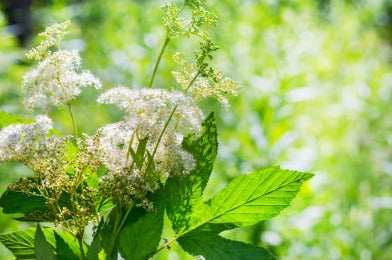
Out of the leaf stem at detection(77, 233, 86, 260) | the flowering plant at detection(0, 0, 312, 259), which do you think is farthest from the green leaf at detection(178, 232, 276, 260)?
the leaf stem at detection(77, 233, 86, 260)

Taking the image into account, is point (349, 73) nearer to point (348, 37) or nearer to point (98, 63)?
point (348, 37)

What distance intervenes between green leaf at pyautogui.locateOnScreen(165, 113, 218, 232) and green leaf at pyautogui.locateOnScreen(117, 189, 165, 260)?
0.04 feet

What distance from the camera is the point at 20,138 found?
620 millimetres

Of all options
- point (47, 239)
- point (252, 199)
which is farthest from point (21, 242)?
point (252, 199)

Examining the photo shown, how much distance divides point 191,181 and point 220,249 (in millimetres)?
74

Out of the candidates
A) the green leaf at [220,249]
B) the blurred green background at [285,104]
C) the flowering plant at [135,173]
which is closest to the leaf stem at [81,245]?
the flowering plant at [135,173]

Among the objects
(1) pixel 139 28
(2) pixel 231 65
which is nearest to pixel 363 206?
(2) pixel 231 65

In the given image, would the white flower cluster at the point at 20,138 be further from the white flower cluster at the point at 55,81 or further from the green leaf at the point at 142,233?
the green leaf at the point at 142,233

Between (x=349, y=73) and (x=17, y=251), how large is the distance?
9.90 ft

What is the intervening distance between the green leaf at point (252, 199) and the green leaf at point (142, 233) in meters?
0.03

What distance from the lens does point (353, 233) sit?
2471mm

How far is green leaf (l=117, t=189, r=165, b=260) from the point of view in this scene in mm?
676

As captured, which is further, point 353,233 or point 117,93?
point 353,233

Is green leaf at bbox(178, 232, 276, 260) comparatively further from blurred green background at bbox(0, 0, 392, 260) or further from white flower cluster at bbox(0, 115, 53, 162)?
blurred green background at bbox(0, 0, 392, 260)
